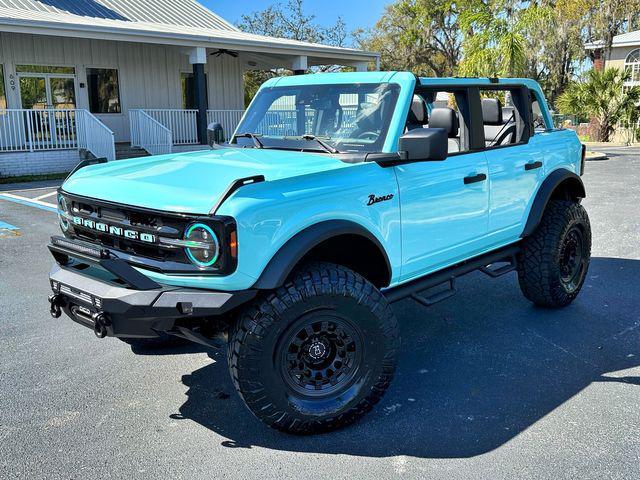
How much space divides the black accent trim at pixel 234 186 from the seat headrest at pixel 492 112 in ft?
8.87

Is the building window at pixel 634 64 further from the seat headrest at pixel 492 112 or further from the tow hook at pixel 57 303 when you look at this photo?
the tow hook at pixel 57 303

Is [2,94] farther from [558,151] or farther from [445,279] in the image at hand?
[445,279]

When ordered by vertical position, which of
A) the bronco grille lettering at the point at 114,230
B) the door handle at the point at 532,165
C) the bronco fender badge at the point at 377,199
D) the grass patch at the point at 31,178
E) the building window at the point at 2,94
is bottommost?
the grass patch at the point at 31,178

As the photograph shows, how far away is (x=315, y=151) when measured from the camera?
13.2 ft

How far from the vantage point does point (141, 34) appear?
54.4 ft

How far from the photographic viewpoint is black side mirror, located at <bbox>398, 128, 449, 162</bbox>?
140 inches

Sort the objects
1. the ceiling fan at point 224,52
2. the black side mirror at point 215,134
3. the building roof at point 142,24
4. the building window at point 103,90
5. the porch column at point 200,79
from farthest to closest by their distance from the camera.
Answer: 1. the ceiling fan at point 224,52
2. the building window at point 103,90
3. the porch column at point 200,79
4. the building roof at point 142,24
5. the black side mirror at point 215,134

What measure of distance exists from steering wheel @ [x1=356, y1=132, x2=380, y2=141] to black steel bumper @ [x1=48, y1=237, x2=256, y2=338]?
56.4 inches

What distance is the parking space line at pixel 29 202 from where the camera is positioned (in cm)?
1059

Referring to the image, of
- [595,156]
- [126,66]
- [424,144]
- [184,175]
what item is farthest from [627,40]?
[184,175]

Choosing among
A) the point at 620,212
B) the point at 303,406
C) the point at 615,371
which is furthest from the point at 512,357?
the point at 620,212

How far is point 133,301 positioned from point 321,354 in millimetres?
1048

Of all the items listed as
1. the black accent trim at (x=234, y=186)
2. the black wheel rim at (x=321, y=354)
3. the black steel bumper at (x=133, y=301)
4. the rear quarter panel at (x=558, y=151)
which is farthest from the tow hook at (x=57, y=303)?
the rear quarter panel at (x=558, y=151)

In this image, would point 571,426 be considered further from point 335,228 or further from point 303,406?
point 335,228
